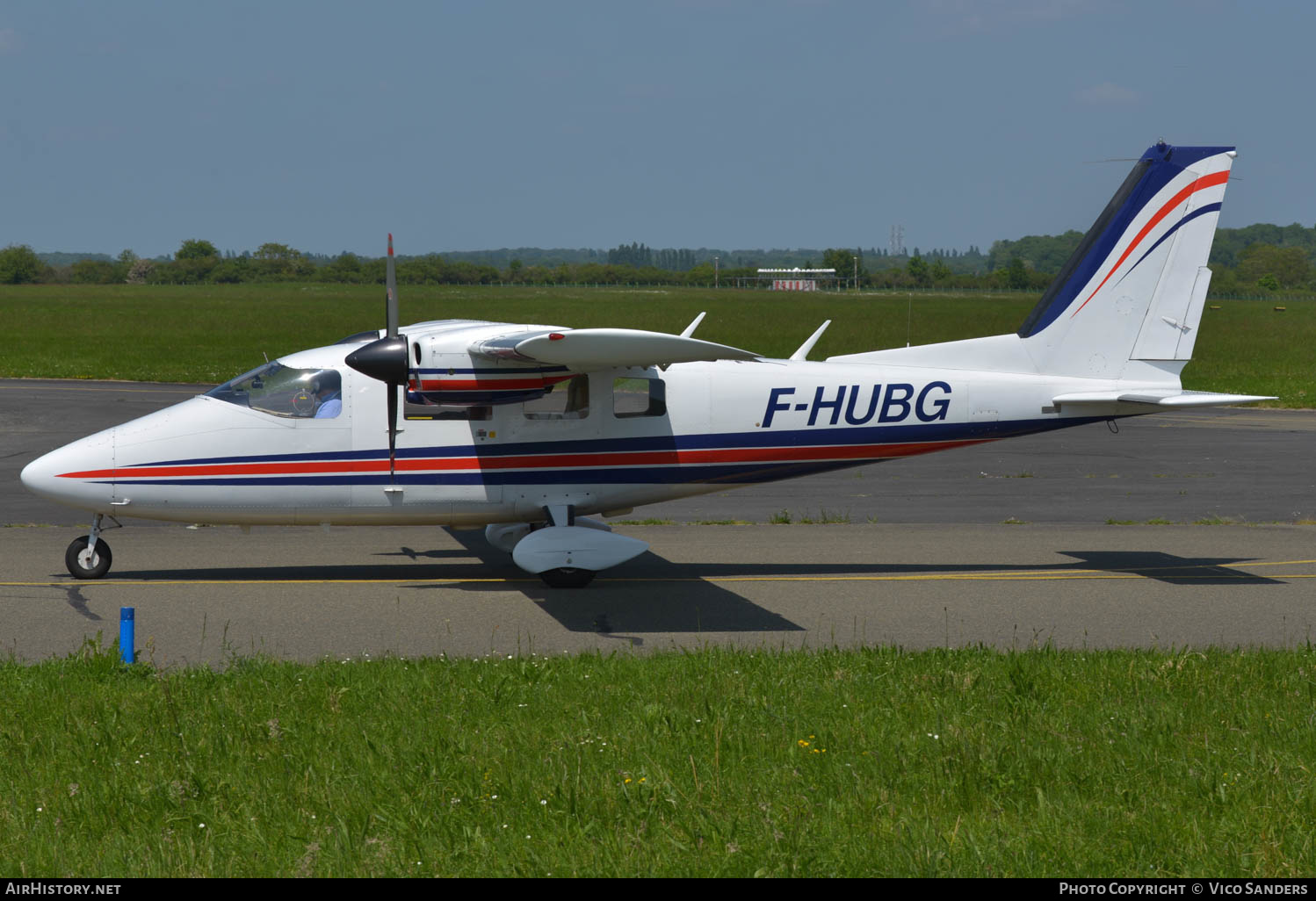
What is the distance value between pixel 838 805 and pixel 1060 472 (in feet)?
57.4

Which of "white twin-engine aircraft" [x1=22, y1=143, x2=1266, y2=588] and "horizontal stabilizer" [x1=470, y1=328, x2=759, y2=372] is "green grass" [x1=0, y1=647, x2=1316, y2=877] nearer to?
"horizontal stabilizer" [x1=470, y1=328, x2=759, y2=372]

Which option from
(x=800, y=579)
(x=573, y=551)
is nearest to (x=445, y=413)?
(x=573, y=551)

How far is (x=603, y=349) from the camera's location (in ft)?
42.1

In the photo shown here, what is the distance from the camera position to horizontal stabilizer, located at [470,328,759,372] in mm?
12422

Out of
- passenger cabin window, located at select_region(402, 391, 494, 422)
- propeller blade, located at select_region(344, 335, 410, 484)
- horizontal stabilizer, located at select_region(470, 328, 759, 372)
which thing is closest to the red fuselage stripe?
passenger cabin window, located at select_region(402, 391, 494, 422)

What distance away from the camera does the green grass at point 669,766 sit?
666 cm

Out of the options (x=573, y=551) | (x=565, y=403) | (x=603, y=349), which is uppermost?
(x=603, y=349)

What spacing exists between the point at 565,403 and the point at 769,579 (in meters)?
3.12

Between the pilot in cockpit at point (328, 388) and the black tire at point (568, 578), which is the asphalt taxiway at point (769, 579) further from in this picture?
the pilot in cockpit at point (328, 388)

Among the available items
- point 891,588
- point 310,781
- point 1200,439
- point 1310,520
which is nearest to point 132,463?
point 310,781

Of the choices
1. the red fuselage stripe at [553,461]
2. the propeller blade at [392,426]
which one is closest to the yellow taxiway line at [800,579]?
the red fuselage stripe at [553,461]

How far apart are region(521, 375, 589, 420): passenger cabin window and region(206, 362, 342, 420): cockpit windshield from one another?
217cm

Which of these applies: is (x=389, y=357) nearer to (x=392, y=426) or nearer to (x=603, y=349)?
(x=392, y=426)

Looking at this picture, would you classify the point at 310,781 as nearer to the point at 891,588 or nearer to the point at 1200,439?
the point at 891,588
